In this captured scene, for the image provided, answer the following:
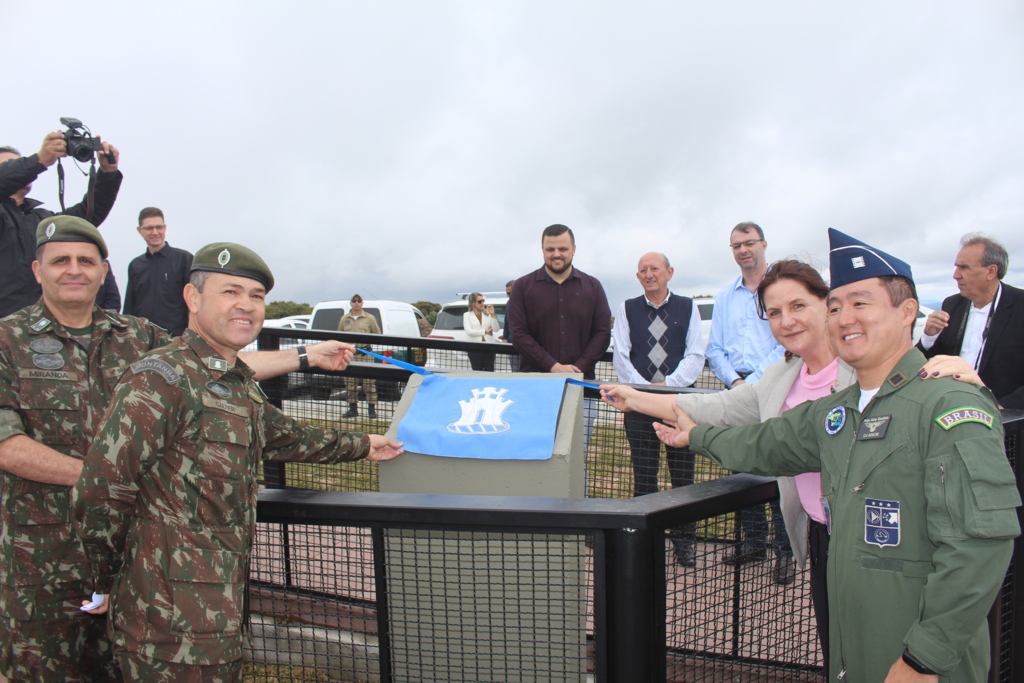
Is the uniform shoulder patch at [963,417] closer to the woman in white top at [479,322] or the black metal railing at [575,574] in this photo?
the black metal railing at [575,574]

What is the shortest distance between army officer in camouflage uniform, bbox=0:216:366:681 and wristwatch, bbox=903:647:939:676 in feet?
7.96

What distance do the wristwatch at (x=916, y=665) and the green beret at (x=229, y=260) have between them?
2.04m

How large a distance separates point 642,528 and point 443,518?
0.51m

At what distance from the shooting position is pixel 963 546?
4.50 feet

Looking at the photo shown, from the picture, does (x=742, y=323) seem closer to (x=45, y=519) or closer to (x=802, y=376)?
(x=802, y=376)

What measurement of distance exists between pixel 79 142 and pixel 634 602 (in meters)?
4.03

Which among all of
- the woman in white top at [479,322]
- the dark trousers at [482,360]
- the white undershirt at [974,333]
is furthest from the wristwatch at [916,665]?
the woman in white top at [479,322]

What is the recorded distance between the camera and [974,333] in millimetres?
4344

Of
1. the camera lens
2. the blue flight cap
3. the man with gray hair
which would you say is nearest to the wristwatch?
the blue flight cap

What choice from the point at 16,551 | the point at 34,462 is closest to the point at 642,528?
the point at 34,462

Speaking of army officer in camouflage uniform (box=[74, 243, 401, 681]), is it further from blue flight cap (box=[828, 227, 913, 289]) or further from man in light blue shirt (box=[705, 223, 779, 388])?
man in light blue shirt (box=[705, 223, 779, 388])

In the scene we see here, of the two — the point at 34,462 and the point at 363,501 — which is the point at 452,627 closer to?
the point at 363,501

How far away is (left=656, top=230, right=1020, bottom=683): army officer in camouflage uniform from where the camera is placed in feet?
4.52

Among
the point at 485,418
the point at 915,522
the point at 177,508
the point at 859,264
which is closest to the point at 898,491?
the point at 915,522
